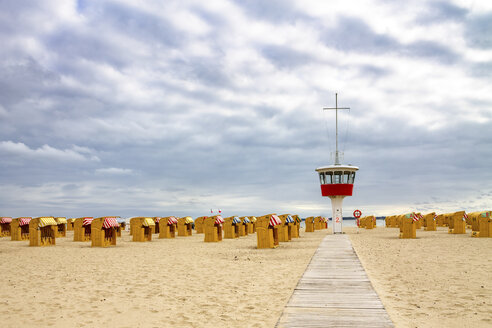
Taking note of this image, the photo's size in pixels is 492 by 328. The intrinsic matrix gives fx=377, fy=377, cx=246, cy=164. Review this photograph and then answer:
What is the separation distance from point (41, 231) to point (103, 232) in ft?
14.2

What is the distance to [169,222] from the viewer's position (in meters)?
30.8

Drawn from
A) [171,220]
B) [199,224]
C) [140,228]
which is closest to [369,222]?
[199,224]

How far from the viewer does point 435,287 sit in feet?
33.5

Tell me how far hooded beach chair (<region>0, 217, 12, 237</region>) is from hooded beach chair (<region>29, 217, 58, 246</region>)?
13505 millimetres

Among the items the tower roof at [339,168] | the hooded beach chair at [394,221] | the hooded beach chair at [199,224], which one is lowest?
the hooded beach chair at [394,221]

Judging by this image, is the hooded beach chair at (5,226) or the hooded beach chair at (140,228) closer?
the hooded beach chair at (140,228)

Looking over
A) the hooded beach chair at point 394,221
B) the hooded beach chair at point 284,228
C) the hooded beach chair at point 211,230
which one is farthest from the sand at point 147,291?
the hooded beach chair at point 394,221

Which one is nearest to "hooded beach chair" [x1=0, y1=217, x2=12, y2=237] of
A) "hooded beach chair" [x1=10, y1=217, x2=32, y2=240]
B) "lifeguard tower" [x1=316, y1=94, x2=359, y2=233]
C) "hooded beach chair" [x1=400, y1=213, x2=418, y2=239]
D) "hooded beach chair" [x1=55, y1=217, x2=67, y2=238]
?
"hooded beach chair" [x1=55, y1=217, x2=67, y2=238]

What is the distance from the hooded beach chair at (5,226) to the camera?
3383cm

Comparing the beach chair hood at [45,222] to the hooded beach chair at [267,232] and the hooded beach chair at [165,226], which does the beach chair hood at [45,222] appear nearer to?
the hooded beach chair at [165,226]

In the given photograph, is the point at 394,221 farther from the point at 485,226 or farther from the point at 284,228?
the point at 284,228

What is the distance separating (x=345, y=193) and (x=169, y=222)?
Result: 53.2 feet

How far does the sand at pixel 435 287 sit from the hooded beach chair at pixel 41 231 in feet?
61.3

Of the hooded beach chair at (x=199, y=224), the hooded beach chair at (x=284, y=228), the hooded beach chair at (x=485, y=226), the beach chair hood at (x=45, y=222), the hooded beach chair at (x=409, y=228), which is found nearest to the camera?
the beach chair hood at (x=45, y=222)
